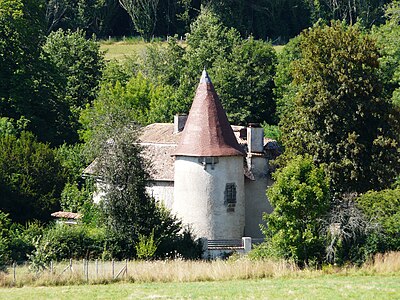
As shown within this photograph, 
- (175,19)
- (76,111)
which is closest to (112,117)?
(76,111)

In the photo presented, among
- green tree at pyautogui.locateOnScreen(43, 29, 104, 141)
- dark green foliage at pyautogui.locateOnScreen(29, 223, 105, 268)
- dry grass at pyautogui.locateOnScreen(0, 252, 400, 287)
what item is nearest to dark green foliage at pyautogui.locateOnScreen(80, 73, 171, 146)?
green tree at pyautogui.locateOnScreen(43, 29, 104, 141)

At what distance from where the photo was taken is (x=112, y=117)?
56750mm

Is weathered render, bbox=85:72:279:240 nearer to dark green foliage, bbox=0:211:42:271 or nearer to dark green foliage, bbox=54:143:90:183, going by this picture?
dark green foliage, bbox=0:211:42:271

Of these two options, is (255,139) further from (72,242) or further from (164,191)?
(72,242)

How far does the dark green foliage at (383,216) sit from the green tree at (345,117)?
313 centimetres

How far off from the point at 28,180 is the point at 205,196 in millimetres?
8792

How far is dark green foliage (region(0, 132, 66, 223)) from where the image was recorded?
199 feet

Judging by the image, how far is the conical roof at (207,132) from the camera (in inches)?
2258

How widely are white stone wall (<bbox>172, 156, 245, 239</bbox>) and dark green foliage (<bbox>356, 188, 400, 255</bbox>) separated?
646 centimetres

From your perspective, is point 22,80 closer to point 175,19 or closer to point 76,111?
point 76,111

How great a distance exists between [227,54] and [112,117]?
27.8 meters

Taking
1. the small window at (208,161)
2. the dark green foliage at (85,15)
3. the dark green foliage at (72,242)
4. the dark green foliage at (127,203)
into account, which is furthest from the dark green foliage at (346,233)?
the dark green foliage at (85,15)

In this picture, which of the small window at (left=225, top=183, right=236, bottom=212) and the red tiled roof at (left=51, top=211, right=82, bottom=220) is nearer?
the small window at (left=225, top=183, right=236, bottom=212)

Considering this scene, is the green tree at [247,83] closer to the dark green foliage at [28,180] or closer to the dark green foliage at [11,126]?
the dark green foliage at [11,126]
